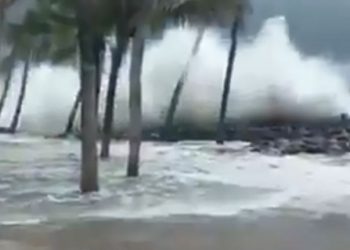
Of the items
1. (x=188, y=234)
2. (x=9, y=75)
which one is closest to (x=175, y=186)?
(x=188, y=234)

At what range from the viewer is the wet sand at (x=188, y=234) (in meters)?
12.0

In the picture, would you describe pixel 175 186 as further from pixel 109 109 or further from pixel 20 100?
pixel 20 100

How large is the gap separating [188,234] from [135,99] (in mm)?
6389

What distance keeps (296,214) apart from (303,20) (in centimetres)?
2533

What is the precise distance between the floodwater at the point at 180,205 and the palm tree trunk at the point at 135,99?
41 cm

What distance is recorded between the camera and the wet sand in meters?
12.0

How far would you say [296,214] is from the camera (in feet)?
49.3

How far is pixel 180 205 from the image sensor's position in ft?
52.1

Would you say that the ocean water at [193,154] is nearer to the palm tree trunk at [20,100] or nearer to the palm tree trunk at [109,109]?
the palm tree trunk at [109,109]

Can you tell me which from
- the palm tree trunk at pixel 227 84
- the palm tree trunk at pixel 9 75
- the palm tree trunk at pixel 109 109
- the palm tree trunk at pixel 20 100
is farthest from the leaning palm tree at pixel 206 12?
the palm tree trunk at pixel 20 100

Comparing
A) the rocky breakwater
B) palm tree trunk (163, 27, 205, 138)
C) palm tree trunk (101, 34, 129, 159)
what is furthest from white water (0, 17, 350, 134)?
palm tree trunk (101, 34, 129, 159)

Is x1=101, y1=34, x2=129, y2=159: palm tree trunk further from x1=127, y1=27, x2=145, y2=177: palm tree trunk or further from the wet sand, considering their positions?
the wet sand

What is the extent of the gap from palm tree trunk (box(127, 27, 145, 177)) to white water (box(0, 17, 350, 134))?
1588 centimetres

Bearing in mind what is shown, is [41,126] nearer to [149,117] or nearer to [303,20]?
[149,117]
